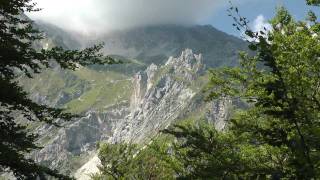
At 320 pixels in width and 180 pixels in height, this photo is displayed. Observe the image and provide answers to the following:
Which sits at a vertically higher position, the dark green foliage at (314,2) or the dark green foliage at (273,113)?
the dark green foliage at (314,2)

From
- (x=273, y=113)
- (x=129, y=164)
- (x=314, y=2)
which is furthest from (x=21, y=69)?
(x=129, y=164)

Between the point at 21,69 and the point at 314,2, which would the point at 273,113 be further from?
the point at 21,69

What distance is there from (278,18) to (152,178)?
22.1 m

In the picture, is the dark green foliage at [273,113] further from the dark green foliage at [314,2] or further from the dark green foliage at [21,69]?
the dark green foliage at [21,69]

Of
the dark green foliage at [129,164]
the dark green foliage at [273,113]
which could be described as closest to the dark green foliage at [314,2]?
the dark green foliage at [273,113]

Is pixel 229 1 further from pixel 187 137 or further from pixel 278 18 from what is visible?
pixel 278 18

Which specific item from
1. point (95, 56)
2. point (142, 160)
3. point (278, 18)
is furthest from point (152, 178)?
point (95, 56)

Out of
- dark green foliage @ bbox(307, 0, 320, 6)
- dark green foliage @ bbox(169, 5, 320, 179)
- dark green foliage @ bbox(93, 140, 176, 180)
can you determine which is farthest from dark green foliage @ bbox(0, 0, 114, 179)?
dark green foliage @ bbox(93, 140, 176, 180)

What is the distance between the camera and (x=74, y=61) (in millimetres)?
20094

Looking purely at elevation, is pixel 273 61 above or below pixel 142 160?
above

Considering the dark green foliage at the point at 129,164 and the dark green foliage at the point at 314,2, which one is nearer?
the dark green foliage at the point at 314,2

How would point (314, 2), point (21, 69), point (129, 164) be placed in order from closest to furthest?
point (314, 2), point (21, 69), point (129, 164)

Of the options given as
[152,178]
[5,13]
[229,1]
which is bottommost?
[152,178]

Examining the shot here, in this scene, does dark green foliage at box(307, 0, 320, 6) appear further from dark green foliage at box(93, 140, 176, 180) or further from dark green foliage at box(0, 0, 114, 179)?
dark green foliage at box(93, 140, 176, 180)
